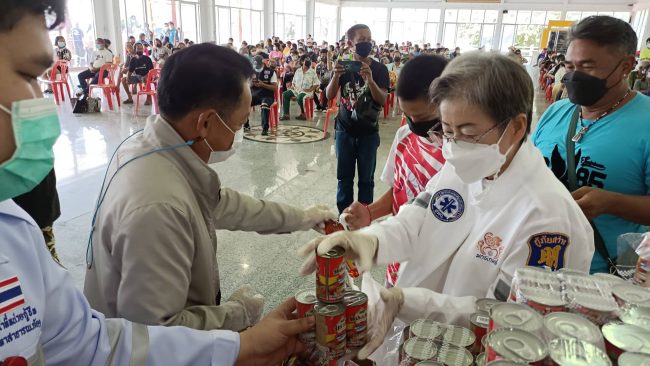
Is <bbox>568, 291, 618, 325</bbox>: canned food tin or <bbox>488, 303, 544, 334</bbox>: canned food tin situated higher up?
<bbox>568, 291, 618, 325</bbox>: canned food tin

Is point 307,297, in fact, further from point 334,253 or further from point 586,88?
point 586,88

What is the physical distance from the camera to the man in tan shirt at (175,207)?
45.4 inches

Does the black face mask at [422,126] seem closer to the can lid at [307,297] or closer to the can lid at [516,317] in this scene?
the can lid at [307,297]

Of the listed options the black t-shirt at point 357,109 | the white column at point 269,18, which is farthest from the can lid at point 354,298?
the white column at point 269,18

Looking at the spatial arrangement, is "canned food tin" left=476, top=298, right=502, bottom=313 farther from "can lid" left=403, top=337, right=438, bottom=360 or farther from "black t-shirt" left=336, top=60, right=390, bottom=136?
"black t-shirt" left=336, top=60, right=390, bottom=136

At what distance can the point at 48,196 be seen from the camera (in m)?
1.94

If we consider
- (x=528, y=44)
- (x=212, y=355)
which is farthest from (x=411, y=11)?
(x=212, y=355)

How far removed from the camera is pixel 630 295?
86 cm

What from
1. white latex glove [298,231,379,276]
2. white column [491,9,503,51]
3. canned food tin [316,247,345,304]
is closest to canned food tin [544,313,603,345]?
canned food tin [316,247,345,304]

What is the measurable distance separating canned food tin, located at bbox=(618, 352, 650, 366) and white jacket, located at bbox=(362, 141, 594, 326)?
0.43m

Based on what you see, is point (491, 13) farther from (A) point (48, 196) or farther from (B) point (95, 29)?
(A) point (48, 196)

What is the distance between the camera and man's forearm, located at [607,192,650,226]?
1604 mm

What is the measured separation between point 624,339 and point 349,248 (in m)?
0.70

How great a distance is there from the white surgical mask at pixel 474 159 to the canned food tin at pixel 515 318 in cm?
56
